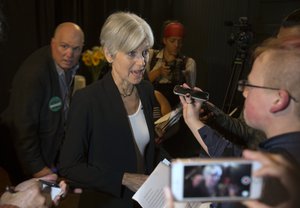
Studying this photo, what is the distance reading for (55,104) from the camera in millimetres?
2012

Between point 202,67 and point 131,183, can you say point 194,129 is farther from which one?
point 202,67

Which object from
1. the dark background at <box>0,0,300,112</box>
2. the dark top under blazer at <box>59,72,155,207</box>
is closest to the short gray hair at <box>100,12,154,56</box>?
the dark top under blazer at <box>59,72,155,207</box>

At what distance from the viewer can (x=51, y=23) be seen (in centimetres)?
310

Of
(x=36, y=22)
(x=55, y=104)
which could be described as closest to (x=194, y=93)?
(x=55, y=104)

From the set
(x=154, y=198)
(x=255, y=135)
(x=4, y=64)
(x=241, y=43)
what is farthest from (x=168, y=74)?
(x=154, y=198)

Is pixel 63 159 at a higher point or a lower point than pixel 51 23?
lower

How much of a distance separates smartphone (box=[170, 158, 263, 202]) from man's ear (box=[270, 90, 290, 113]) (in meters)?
0.24

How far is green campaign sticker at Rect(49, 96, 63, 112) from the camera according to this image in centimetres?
200

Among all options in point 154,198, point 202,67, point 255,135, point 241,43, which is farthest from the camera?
point 202,67

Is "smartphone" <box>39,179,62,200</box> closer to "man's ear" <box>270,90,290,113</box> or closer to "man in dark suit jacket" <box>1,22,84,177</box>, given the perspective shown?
"man's ear" <box>270,90,290,113</box>

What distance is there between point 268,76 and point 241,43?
1.63 meters

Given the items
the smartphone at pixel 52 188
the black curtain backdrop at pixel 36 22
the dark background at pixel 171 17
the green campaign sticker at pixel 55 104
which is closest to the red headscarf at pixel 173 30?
the dark background at pixel 171 17

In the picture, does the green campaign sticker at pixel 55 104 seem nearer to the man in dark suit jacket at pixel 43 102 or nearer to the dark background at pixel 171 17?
the man in dark suit jacket at pixel 43 102

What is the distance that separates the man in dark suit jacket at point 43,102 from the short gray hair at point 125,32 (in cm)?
77
